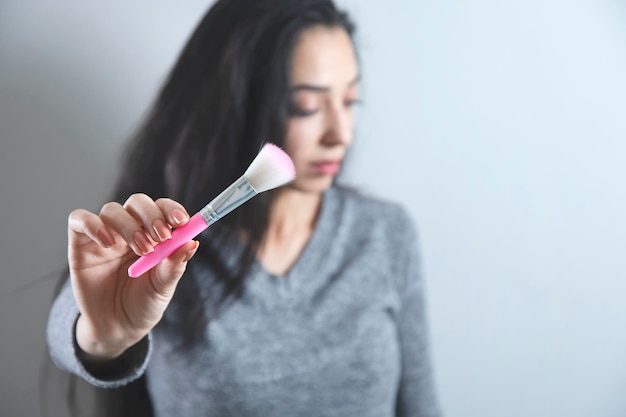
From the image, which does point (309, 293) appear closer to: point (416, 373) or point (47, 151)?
point (416, 373)

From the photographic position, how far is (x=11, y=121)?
2.03 ft

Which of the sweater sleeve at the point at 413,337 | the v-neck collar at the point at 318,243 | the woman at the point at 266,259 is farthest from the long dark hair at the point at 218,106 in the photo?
the sweater sleeve at the point at 413,337

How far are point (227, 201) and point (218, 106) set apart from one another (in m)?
0.22

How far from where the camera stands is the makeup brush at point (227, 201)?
0.44m

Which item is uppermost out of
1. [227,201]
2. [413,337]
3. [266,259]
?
[227,201]

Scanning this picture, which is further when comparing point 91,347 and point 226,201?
point 91,347

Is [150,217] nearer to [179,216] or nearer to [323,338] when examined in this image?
[179,216]

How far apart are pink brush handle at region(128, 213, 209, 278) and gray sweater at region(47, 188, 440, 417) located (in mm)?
177

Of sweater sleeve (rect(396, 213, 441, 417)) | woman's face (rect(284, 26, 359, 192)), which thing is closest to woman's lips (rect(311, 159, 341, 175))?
woman's face (rect(284, 26, 359, 192))

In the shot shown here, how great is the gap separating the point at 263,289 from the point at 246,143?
0.51ft

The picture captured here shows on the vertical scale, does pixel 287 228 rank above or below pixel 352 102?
below

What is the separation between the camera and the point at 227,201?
44cm

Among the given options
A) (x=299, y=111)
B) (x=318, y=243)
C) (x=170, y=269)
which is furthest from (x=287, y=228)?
(x=170, y=269)

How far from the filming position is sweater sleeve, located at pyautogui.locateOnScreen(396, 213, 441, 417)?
2.47 feet
